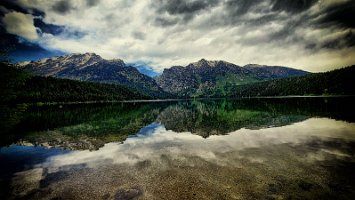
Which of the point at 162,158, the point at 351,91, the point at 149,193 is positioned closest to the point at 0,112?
the point at 162,158

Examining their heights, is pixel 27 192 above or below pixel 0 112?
below

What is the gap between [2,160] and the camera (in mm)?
26484

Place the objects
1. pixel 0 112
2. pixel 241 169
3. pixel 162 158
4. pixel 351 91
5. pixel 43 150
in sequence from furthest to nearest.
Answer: pixel 351 91, pixel 0 112, pixel 43 150, pixel 162 158, pixel 241 169

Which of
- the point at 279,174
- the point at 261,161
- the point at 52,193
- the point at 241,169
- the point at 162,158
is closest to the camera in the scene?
the point at 52,193

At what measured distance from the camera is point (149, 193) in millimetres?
16266

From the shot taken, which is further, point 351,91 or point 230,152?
point 351,91

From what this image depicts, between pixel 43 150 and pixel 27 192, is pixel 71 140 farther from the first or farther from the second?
pixel 27 192

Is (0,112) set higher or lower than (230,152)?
higher

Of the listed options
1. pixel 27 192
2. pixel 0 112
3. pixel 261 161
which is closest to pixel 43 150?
pixel 0 112

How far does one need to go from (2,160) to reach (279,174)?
94.8 ft

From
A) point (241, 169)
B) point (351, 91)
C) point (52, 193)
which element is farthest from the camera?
point (351, 91)

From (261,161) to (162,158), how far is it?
10.2 meters

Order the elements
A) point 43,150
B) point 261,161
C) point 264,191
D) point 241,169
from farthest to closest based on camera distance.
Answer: point 43,150 → point 261,161 → point 241,169 → point 264,191

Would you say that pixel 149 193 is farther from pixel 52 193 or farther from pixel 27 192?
pixel 27 192
